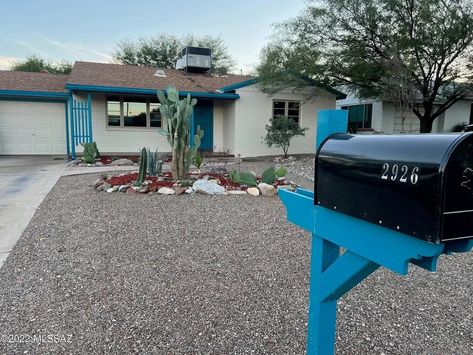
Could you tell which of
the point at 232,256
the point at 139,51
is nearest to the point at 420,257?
the point at 232,256

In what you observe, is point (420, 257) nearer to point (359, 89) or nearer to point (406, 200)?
point (406, 200)

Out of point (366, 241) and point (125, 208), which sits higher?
point (366, 241)

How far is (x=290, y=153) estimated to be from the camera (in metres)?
16.1

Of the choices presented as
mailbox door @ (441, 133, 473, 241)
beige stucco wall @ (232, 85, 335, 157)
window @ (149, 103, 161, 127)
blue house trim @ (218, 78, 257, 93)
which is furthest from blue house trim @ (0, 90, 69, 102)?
mailbox door @ (441, 133, 473, 241)

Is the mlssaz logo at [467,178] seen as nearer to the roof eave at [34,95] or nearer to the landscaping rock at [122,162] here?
the landscaping rock at [122,162]

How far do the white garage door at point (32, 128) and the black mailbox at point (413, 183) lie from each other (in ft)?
52.8

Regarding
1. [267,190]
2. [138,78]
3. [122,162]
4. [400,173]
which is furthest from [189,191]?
[138,78]

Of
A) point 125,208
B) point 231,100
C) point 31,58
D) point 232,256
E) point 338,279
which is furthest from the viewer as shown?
point 31,58

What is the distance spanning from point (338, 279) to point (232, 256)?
2.62 m

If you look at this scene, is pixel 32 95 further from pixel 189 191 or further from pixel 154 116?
pixel 189 191

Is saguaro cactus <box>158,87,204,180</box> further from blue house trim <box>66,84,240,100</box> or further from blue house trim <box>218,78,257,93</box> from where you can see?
blue house trim <box>218,78,257,93</box>

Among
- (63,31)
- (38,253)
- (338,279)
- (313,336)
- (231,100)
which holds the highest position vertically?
(63,31)

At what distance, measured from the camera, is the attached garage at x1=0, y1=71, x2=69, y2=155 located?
47.3 ft

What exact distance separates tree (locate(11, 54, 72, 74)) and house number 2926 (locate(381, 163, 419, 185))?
101ft
